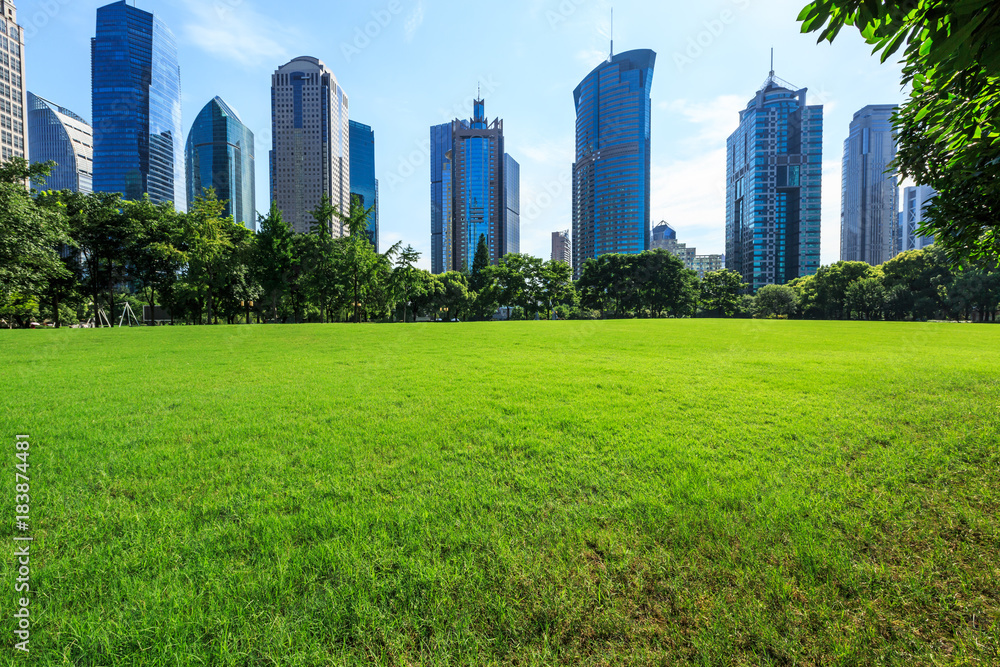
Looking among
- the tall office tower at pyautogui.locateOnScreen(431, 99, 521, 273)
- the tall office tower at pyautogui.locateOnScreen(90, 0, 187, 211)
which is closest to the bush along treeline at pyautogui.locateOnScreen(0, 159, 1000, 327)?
the tall office tower at pyautogui.locateOnScreen(90, 0, 187, 211)

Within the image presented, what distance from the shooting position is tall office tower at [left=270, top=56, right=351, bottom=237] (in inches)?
4035

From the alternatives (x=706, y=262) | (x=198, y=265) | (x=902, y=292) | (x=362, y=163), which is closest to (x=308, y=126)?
(x=362, y=163)

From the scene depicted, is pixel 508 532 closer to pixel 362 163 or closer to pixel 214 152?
pixel 362 163

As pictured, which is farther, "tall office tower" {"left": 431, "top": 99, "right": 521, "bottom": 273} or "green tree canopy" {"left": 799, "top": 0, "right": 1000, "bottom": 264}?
"tall office tower" {"left": 431, "top": 99, "right": 521, "bottom": 273}

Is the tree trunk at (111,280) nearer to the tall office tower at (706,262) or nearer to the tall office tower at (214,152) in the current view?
the tall office tower at (214,152)

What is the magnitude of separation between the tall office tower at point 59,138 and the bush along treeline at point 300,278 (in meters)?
95.2

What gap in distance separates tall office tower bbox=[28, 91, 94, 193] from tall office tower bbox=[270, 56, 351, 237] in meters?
51.0

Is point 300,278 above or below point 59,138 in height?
below

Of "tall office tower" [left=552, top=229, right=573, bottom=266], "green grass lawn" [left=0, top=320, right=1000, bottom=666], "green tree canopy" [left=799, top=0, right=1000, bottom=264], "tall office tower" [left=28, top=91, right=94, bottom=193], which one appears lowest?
"green grass lawn" [left=0, top=320, right=1000, bottom=666]

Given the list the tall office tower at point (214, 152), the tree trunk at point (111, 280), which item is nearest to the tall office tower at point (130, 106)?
the tall office tower at point (214, 152)

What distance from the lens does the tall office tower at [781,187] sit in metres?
125

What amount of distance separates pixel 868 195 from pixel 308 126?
703 feet

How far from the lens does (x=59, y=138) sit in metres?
111

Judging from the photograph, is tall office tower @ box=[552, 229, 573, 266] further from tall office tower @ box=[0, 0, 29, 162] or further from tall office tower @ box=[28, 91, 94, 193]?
tall office tower @ box=[0, 0, 29, 162]
